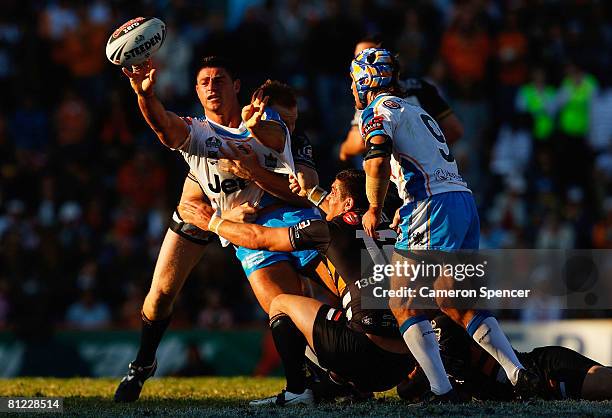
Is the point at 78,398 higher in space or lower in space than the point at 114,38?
lower

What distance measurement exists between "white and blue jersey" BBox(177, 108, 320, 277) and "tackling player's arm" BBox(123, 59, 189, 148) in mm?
161

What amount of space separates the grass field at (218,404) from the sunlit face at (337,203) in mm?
1339

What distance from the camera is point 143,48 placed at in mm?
8055

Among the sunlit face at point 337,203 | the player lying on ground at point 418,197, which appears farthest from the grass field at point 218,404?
the sunlit face at point 337,203

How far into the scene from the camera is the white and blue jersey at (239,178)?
875 cm

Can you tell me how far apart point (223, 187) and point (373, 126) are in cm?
162

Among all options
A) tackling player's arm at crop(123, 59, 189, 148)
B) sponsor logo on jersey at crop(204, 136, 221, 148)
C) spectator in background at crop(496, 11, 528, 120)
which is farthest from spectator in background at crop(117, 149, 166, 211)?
tackling player's arm at crop(123, 59, 189, 148)

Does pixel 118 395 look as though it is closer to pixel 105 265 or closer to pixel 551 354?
pixel 551 354

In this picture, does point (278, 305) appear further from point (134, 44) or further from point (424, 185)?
point (134, 44)

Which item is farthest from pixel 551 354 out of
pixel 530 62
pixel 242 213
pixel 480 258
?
pixel 530 62

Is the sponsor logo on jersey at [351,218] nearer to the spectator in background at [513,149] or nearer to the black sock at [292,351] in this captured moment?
the black sock at [292,351]

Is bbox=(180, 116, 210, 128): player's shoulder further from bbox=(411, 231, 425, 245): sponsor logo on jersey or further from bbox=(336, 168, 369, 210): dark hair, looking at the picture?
bbox=(411, 231, 425, 245): sponsor logo on jersey

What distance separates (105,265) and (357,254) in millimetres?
9027

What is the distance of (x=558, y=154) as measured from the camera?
17266 mm
